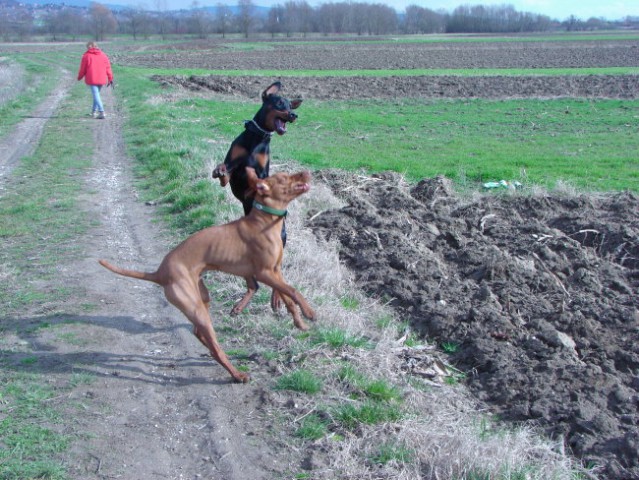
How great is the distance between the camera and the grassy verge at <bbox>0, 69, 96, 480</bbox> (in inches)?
148

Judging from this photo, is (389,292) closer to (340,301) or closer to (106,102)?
(340,301)

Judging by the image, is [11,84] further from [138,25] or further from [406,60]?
[138,25]

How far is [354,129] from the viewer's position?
719 inches

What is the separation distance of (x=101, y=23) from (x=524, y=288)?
108 meters

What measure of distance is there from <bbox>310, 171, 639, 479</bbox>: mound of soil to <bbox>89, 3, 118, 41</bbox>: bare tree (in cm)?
10054

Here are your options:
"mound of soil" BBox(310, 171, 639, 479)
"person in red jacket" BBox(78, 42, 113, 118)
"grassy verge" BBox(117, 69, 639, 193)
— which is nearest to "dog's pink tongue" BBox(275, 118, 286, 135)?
"mound of soil" BBox(310, 171, 639, 479)

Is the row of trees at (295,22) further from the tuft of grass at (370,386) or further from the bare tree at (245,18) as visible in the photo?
the tuft of grass at (370,386)

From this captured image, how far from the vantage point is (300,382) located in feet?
14.5

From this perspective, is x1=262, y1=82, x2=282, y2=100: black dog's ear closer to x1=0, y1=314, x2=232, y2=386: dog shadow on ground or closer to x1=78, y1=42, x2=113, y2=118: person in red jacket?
x1=0, y1=314, x2=232, y2=386: dog shadow on ground

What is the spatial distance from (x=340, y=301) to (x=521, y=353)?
5.28ft

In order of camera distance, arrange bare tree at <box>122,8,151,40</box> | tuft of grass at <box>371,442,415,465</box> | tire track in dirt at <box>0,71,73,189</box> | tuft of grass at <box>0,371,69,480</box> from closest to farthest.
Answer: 1. tuft of grass at <box>0,371,69,480</box>
2. tuft of grass at <box>371,442,415,465</box>
3. tire track in dirt at <box>0,71,73,189</box>
4. bare tree at <box>122,8,151,40</box>

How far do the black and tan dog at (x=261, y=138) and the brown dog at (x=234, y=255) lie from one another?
1.57 feet

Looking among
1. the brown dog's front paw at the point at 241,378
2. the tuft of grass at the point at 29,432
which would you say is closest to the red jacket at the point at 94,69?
the tuft of grass at the point at 29,432

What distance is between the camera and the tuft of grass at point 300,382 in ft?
14.4
